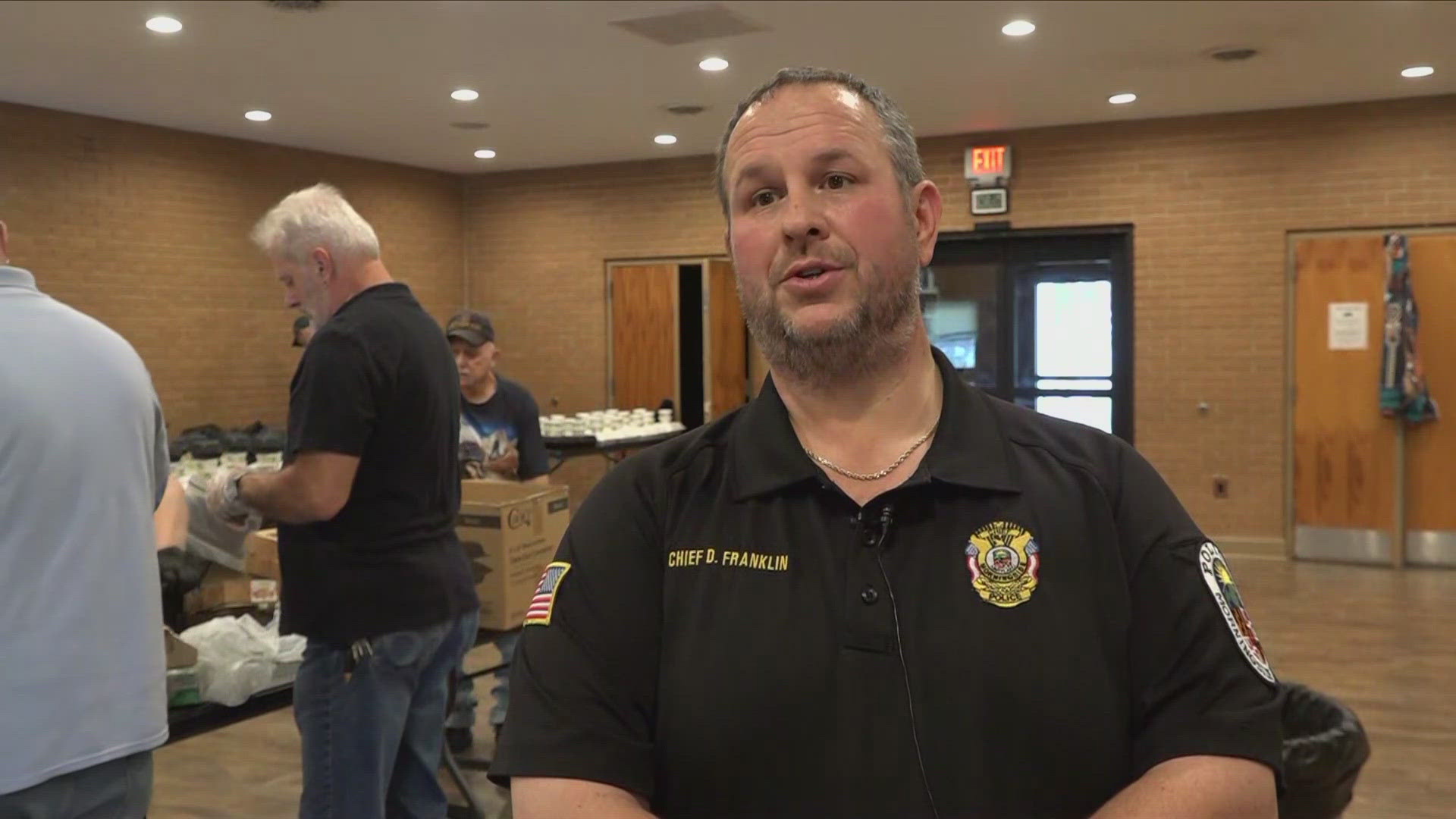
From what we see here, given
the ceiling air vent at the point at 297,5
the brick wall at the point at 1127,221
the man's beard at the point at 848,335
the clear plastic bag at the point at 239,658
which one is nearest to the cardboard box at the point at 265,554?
the clear plastic bag at the point at 239,658

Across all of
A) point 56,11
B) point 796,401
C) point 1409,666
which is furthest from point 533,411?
point 1409,666

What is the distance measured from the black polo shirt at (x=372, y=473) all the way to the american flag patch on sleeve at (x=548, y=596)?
134 cm

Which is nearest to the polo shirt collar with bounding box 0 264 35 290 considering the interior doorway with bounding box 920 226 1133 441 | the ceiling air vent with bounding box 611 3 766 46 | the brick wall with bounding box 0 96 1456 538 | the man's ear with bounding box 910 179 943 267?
the man's ear with bounding box 910 179 943 267

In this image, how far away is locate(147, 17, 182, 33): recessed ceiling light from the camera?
236 inches

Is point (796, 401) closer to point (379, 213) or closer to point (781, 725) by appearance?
point (781, 725)

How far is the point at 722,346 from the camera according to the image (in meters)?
10.9

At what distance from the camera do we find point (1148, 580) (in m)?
1.18

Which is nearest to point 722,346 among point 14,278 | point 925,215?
point 14,278

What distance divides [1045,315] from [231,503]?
7.88m

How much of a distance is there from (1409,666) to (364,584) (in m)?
5.12

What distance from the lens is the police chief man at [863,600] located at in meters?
1.12

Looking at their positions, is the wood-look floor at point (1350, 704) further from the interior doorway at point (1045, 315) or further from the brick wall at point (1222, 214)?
the interior doorway at point (1045, 315)

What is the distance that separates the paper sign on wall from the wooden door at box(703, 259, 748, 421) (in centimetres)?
466

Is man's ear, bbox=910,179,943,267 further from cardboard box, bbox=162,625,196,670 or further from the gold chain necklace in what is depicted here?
cardboard box, bbox=162,625,196,670
